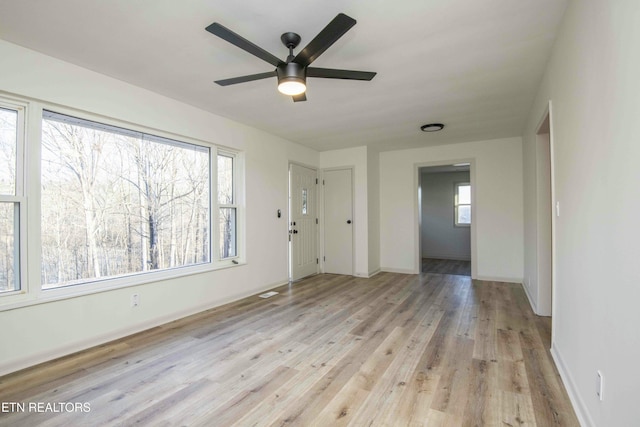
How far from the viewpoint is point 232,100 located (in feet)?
10.9

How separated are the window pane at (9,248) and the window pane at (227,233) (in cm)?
196

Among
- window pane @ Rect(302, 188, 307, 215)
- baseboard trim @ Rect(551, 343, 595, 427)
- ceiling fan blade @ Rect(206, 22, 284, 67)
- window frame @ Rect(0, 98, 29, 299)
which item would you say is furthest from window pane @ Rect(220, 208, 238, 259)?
baseboard trim @ Rect(551, 343, 595, 427)

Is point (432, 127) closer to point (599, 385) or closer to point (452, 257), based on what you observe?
point (599, 385)

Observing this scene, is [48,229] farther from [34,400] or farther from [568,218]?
[568,218]

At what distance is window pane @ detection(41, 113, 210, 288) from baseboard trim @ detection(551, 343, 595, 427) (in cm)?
357

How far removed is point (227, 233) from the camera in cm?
406

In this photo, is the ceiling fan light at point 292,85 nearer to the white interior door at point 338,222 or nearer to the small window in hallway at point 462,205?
the white interior door at point 338,222

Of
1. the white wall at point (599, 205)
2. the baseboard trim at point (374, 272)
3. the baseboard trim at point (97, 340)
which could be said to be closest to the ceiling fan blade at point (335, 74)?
the white wall at point (599, 205)

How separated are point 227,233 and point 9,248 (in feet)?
6.89

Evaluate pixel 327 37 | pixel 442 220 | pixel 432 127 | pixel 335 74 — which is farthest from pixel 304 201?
pixel 442 220

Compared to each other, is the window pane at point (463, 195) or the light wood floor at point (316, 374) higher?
the window pane at point (463, 195)

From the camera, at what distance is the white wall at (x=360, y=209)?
18.0 ft

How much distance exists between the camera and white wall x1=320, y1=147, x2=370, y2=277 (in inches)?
216

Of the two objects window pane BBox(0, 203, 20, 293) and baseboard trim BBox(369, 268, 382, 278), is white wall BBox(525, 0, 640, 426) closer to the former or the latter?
baseboard trim BBox(369, 268, 382, 278)
